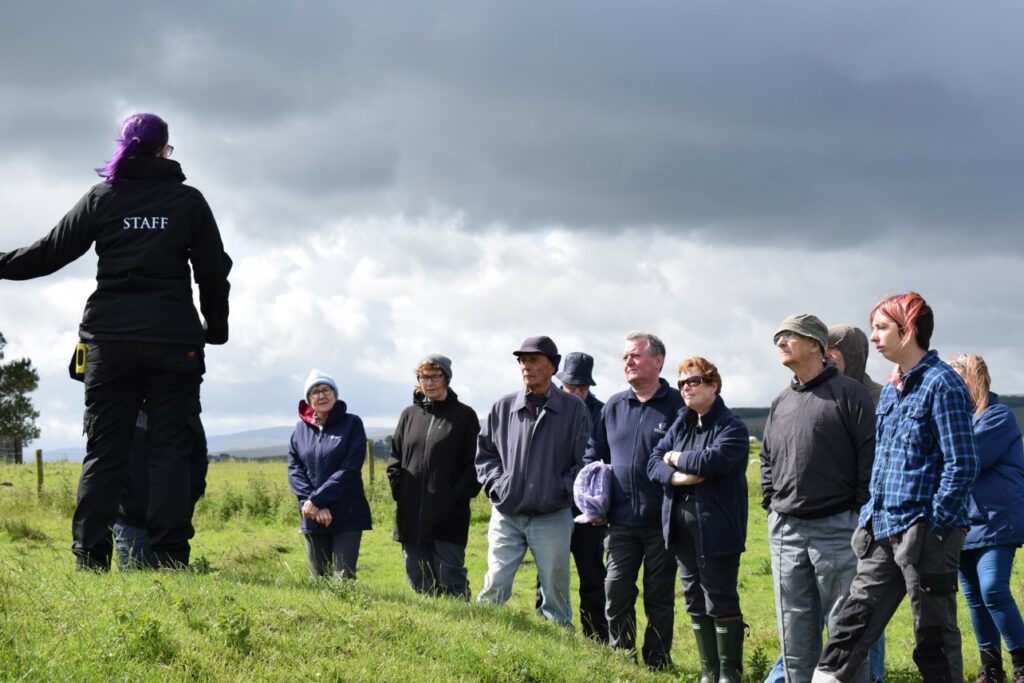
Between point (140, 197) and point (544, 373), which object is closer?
point (140, 197)

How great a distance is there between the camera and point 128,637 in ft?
17.0

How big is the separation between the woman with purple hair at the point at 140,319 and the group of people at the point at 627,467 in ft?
0.05

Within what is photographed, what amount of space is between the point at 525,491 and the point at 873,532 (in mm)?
2907

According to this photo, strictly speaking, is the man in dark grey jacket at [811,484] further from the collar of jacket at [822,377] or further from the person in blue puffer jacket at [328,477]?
the person in blue puffer jacket at [328,477]

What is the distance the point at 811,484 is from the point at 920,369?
1.15 m

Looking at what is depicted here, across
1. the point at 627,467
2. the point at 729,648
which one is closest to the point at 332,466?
the point at 627,467

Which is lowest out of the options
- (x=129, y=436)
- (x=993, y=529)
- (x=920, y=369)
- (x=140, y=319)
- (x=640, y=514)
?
(x=993, y=529)

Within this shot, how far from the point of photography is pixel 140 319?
647cm

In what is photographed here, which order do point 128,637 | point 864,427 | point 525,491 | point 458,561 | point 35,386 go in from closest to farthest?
point 128,637, point 864,427, point 525,491, point 458,561, point 35,386

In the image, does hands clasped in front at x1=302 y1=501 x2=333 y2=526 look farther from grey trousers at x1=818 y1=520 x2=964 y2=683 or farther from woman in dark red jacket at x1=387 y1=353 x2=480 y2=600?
grey trousers at x1=818 y1=520 x2=964 y2=683

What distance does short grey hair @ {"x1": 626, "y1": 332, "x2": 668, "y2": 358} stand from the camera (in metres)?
8.24

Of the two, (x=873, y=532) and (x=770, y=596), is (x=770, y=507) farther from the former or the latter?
(x=770, y=596)

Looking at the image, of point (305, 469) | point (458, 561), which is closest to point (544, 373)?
point (458, 561)

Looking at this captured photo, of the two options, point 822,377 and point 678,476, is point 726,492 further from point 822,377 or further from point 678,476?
point 822,377
